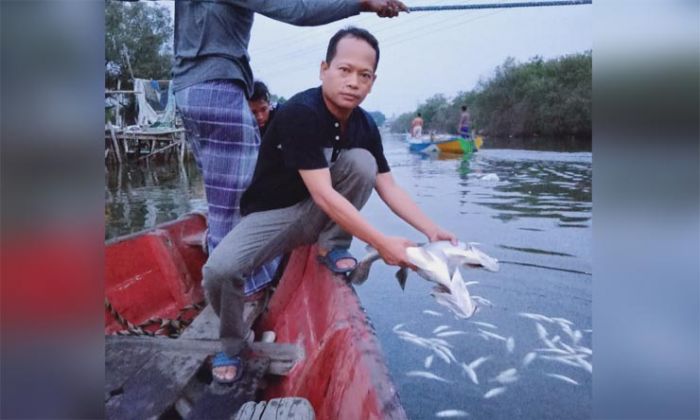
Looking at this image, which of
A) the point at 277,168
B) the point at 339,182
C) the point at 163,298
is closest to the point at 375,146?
the point at 339,182

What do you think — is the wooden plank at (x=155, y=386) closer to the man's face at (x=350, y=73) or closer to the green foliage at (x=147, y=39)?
the man's face at (x=350, y=73)

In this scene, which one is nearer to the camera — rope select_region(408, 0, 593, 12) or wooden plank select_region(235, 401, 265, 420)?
wooden plank select_region(235, 401, 265, 420)

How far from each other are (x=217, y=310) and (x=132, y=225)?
977 centimetres

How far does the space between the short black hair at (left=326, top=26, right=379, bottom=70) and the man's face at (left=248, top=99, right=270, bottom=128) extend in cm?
145

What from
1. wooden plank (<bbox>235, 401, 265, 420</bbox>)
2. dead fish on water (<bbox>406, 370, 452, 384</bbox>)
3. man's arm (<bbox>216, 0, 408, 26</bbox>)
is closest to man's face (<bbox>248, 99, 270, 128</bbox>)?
man's arm (<bbox>216, 0, 408, 26</bbox>)

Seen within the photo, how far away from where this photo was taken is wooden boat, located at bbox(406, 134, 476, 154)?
26422mm

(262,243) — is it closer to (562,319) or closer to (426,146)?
(562,319)

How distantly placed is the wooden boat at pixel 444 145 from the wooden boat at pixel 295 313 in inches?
927

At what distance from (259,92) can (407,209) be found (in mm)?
1763

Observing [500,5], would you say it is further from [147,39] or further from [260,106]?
[147,39]

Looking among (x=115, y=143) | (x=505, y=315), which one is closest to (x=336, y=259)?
(x=505, y=315)

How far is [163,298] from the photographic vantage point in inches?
146

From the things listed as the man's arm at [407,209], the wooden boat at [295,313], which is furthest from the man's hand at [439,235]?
the wooden boat at [295,313]

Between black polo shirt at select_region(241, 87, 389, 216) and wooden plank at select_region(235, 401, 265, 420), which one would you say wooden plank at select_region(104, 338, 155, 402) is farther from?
black polo shirt at select_region(241, 87, 389, 216)
